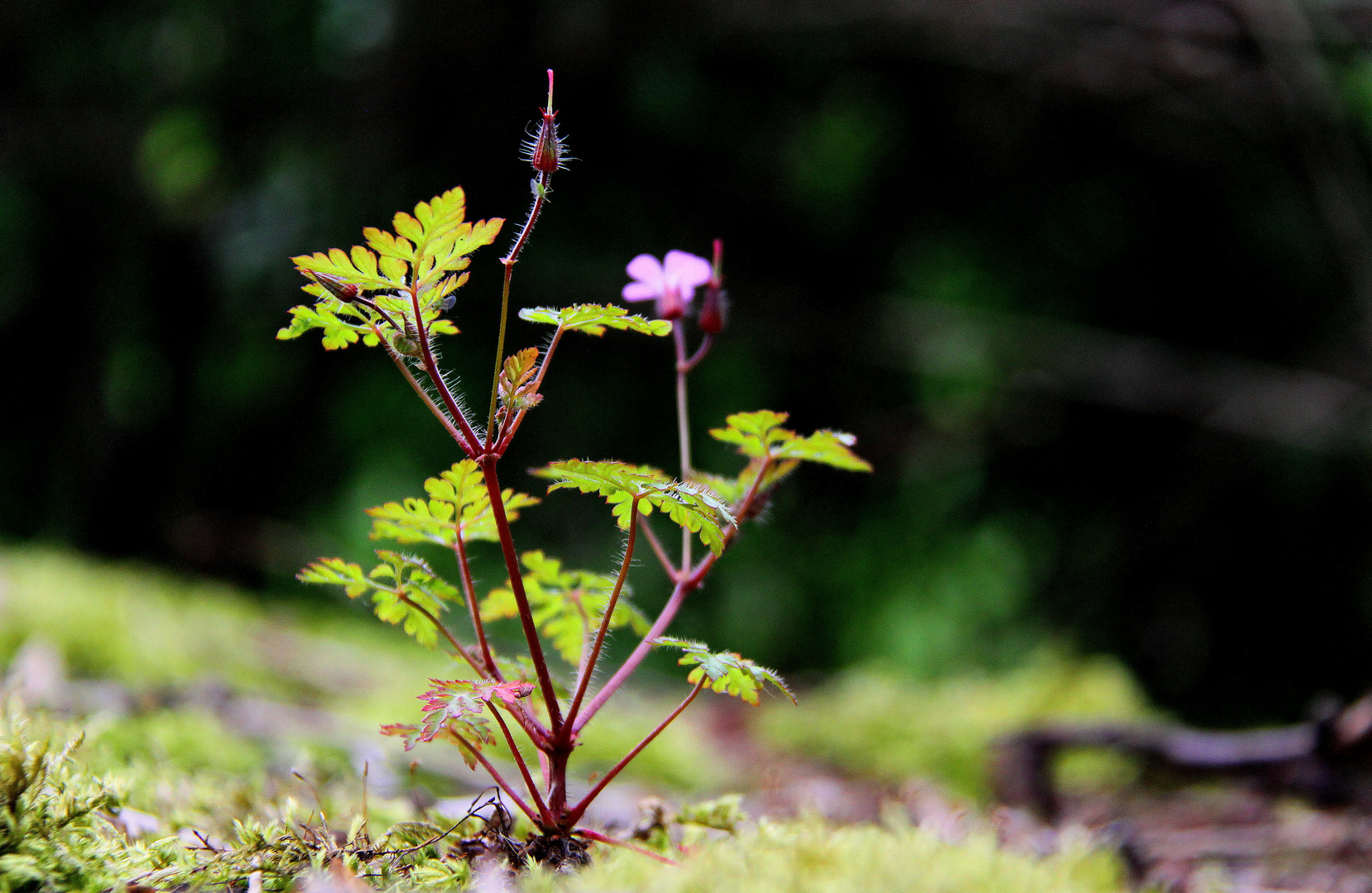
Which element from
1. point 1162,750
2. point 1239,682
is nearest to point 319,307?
point 1162,750

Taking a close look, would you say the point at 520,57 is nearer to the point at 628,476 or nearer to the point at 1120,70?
the point at 1120,70

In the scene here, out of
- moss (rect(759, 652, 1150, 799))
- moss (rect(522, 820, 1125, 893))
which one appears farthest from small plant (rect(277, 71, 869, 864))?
moss (rect(759, 652, 1150, 799))

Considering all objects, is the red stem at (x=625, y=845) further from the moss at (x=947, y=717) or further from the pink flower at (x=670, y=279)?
the moss at (x=947, y=717)

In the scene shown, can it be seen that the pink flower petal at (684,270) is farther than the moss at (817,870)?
Yes

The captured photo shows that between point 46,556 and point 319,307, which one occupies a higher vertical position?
point 46,556

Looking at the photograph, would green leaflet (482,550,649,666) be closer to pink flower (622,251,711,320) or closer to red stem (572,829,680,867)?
red stem (572,829,680,867)

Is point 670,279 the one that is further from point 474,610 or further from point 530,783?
point 530,783

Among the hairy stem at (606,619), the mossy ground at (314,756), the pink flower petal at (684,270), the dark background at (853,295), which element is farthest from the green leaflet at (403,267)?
the dark background at (853,295)
